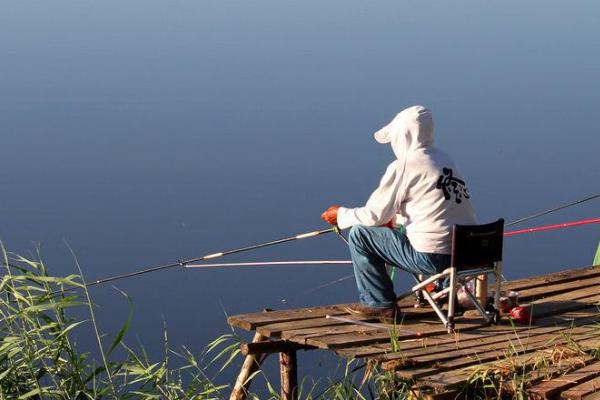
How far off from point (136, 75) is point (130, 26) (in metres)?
7.16

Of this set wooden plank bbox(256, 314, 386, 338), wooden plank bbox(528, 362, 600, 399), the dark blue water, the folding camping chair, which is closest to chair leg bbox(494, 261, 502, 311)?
the folding camping chair

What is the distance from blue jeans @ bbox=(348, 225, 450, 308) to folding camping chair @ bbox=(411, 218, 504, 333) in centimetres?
7

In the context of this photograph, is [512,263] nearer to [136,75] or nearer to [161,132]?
[161,132]

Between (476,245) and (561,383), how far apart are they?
3.04 feet

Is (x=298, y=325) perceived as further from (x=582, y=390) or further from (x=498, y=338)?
(x=582, y=390)

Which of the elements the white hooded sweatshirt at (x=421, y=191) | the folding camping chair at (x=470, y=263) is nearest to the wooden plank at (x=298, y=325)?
the folding camping chair at (x=470, y=263)

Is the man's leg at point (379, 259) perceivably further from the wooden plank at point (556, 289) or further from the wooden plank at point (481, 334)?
the wooden plank at point (556, 289)

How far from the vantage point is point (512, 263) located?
30516 mm

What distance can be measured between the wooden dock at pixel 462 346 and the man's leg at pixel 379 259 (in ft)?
0.42

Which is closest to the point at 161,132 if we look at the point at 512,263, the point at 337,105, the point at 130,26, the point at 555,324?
the point at 337,105

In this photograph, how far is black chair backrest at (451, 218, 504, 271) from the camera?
609 centimetres

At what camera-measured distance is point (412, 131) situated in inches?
246

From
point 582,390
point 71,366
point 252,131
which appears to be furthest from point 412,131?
point 252,131

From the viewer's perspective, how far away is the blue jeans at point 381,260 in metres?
6.26
